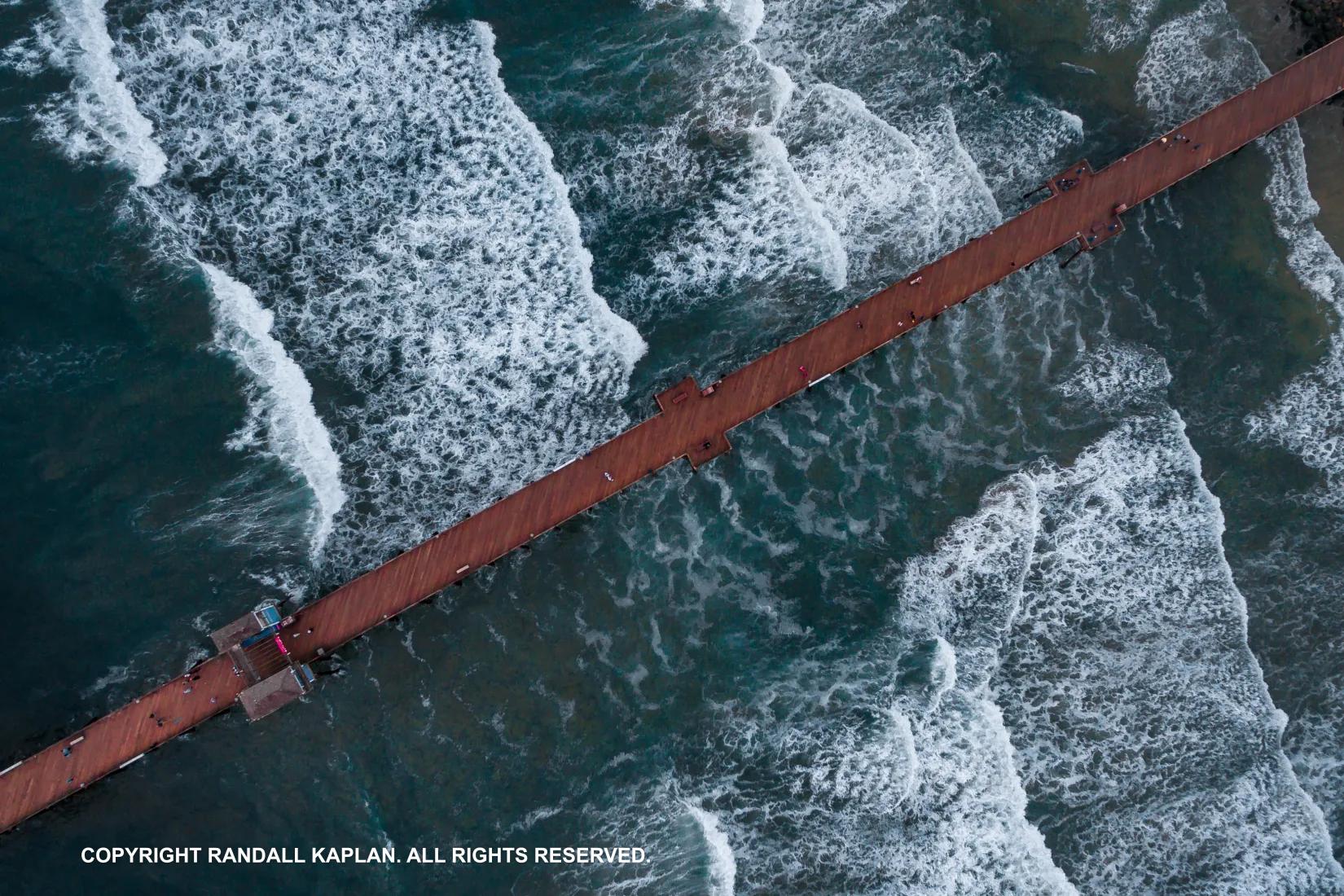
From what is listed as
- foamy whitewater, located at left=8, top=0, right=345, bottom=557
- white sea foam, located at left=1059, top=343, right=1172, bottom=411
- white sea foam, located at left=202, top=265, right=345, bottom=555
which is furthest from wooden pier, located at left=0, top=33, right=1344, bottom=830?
white sea foam, located at left=1059, top=343, right=1172, bottom=411

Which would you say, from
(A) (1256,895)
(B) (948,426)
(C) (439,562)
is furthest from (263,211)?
(A) (1256,895)

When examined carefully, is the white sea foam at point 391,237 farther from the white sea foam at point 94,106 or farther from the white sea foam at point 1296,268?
the white sea foam at point 1296,268

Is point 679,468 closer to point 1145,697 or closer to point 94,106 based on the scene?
point 1145,697

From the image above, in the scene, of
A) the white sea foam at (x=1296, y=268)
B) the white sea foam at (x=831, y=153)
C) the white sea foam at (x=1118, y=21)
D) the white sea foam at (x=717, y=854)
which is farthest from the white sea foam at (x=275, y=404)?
the white sea foam at (x=1296, y=268)

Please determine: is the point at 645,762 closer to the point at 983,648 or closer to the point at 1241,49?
the point at 983,648

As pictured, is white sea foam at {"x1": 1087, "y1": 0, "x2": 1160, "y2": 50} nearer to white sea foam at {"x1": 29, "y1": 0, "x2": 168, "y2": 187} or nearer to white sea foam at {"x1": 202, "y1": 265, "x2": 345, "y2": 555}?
white sea foam at {"x1": 202, "y1": 265, "x2": 345, "y2": 555}
